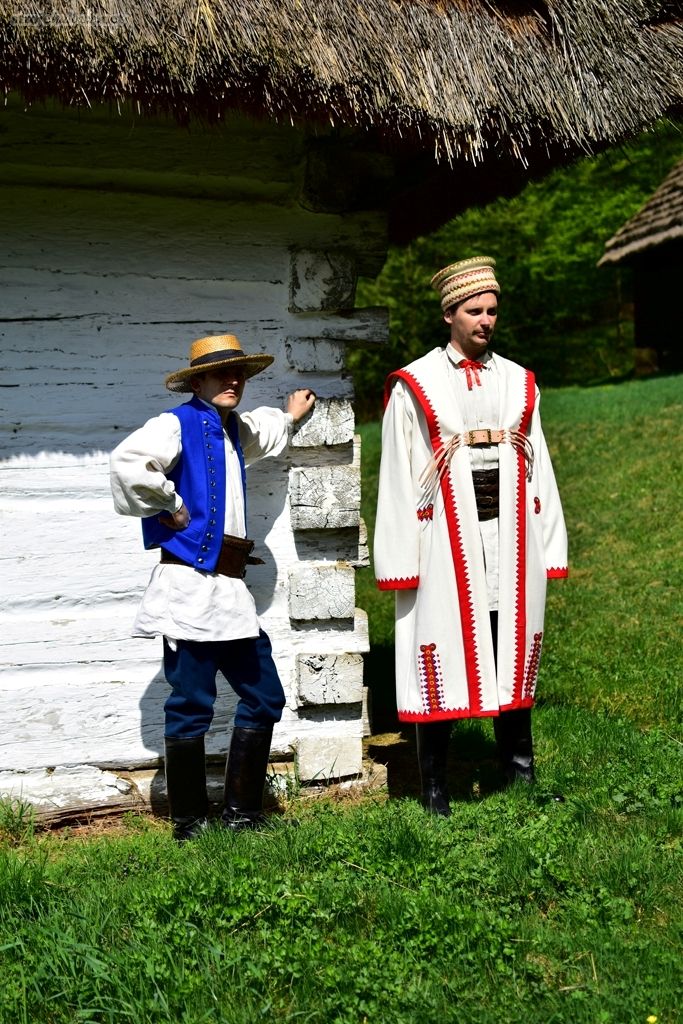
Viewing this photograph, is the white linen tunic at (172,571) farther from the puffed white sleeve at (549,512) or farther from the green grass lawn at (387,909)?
the puffed white sleeve at (549,512)

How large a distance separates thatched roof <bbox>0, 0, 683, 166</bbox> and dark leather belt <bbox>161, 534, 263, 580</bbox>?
1.51m

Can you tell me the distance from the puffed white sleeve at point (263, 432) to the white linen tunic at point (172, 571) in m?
0.15

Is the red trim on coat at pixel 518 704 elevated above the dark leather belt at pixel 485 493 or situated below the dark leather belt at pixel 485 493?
below

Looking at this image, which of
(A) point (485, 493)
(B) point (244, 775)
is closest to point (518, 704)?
(A) point (485, 493)

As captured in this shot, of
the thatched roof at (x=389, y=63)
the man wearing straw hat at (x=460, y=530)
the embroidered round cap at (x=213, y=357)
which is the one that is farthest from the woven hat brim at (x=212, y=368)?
the thatched roof at (x=389, y=63)

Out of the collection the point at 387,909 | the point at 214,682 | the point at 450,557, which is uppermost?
the point at 450,557

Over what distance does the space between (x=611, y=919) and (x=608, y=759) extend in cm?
147

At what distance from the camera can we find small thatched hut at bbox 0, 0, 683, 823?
4.06 metres

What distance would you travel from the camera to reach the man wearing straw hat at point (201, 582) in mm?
3717

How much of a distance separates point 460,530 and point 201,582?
934 mm

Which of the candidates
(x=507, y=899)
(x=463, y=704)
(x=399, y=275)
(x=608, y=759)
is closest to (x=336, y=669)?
(x=463, y=704)

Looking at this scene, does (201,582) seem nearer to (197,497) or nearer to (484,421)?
(197,497)

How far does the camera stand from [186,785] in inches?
151

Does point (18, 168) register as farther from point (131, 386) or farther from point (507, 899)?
point (507, 899)
